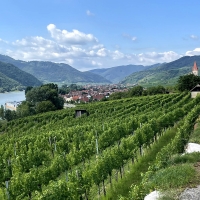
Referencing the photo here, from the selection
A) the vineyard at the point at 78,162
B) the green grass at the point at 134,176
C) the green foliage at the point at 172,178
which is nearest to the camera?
the green foliage at the point at 172,178

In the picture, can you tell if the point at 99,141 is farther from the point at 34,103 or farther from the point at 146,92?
the point at 34,103

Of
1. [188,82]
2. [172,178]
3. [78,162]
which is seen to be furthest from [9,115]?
[172,178]

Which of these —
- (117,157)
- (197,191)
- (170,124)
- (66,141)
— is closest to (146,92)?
(170,124)

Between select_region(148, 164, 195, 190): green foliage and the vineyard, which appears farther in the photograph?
the vineyard

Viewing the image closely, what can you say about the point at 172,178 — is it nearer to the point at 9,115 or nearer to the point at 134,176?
the point at 134,176

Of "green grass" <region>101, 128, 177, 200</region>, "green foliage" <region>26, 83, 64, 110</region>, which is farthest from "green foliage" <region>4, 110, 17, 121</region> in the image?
"green grass" <region>101, 128, 177, 200</region>

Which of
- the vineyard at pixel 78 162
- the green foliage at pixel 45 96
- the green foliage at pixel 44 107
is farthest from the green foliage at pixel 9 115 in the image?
the vineyard at pixel 78 162

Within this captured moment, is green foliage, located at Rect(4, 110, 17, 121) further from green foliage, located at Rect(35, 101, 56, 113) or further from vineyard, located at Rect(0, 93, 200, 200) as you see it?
vineyard, located at Rect(0, 93, 200, 200)

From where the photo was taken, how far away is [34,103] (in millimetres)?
94562

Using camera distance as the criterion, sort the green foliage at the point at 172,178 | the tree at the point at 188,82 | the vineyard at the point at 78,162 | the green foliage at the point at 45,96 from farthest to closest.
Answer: the green foliage at the point at 45,96
the tree at the point at 188,82
the vineyard at the point at 78,162
the green foliage at the point at 172,178

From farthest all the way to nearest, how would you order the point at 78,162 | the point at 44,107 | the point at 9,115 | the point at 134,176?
the point at 9,115
the point at 44,107
the point at 78,162
the point at 134,176

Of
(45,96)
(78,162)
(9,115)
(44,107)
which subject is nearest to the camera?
(78,162)

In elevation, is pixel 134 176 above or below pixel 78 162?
below

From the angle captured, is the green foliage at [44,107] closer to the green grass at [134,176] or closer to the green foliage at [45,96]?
the green foliage at [45,96]
